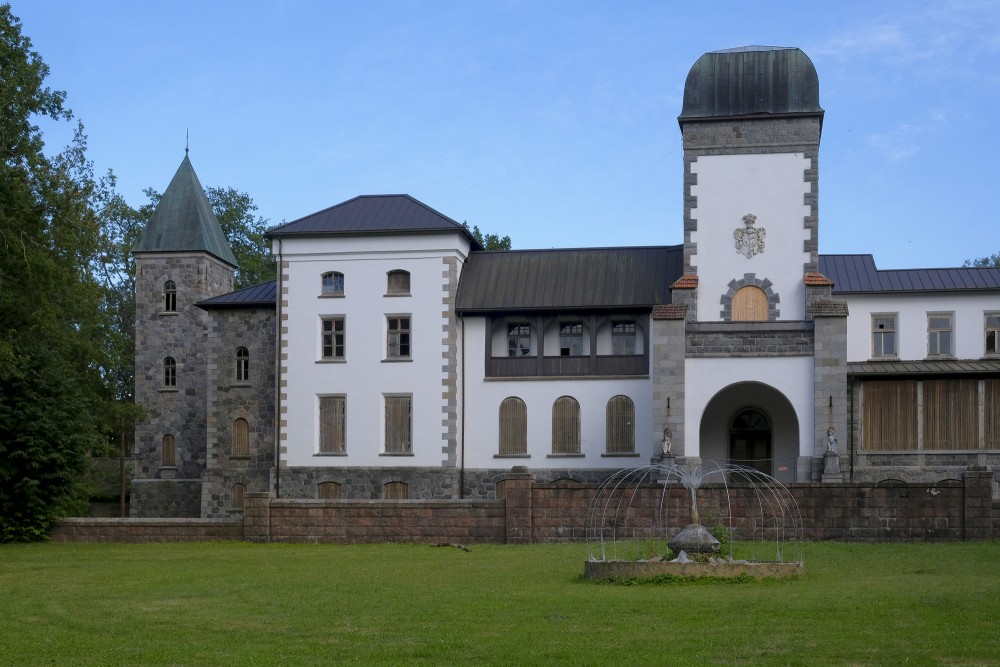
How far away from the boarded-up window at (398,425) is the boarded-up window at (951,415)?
15.5 metres

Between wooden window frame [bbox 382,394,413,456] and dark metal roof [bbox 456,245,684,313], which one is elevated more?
dark metal roof [bbox 456,245,684,313]

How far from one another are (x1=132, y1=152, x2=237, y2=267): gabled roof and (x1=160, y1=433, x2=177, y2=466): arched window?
25.5 ft

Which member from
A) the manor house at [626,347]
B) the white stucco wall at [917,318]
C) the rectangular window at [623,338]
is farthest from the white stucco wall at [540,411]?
the white stucco wall at [917,318]

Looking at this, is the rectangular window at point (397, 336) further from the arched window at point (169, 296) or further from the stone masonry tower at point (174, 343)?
the arched window at point (169, 296)

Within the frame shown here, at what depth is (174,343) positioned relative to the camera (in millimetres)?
53000

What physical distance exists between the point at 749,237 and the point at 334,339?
44.0ft

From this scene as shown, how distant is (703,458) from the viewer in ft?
134

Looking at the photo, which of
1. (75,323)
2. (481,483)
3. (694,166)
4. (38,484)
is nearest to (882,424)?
(694,166)

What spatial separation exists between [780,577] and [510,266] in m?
24.3

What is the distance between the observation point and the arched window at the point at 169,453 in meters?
51.2

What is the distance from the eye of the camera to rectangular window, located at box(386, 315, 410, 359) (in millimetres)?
42250

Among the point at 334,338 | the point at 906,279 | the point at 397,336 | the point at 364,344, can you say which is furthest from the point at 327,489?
the point at 906,279

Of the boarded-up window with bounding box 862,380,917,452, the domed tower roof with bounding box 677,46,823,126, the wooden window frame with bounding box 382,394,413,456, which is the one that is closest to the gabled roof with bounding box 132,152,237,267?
the wooden window frame with bounding box 382,394,413,456

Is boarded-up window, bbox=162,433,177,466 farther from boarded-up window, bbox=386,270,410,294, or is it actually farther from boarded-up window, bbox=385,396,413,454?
boarded-up window, bbox=386,270,410,294
